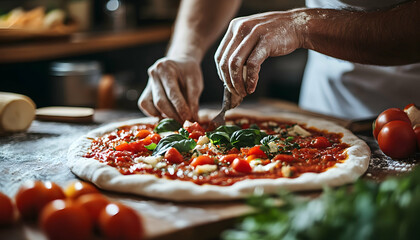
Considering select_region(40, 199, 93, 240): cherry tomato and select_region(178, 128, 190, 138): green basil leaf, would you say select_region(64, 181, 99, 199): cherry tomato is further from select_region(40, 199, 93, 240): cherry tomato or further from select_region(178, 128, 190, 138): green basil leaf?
select_region(178, 128, 190, 138): green basil leaf

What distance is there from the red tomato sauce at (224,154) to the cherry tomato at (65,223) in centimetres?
58

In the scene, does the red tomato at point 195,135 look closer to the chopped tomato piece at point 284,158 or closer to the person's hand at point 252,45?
the person's hand at point 252,45

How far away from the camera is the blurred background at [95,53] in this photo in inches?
173

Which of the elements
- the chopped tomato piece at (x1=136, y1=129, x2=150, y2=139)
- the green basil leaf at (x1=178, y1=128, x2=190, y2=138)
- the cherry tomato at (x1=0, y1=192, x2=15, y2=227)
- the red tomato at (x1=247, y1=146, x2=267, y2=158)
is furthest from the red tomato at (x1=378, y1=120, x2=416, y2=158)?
the cherry tomato at (x1=0, y1=192, x2=15, y2=227)

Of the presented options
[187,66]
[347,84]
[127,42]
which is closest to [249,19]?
[187,66]

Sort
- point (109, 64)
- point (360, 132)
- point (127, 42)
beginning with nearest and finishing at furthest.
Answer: point (360, 132) < point (127, 42) < point (109, 64)

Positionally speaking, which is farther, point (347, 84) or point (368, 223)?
point (347, 84)

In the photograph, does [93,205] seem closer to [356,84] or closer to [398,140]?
[398,140]

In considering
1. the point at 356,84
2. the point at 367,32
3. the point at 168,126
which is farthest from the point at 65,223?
the point at 356,84

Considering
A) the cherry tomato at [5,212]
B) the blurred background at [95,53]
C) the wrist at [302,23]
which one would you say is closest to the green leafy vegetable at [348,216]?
the cherry tomato at [5,212]

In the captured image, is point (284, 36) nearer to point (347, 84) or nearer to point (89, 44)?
point (347, 84)

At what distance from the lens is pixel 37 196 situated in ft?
4.61

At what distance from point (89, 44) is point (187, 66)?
2.63 meters

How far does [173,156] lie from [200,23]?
146 cm
